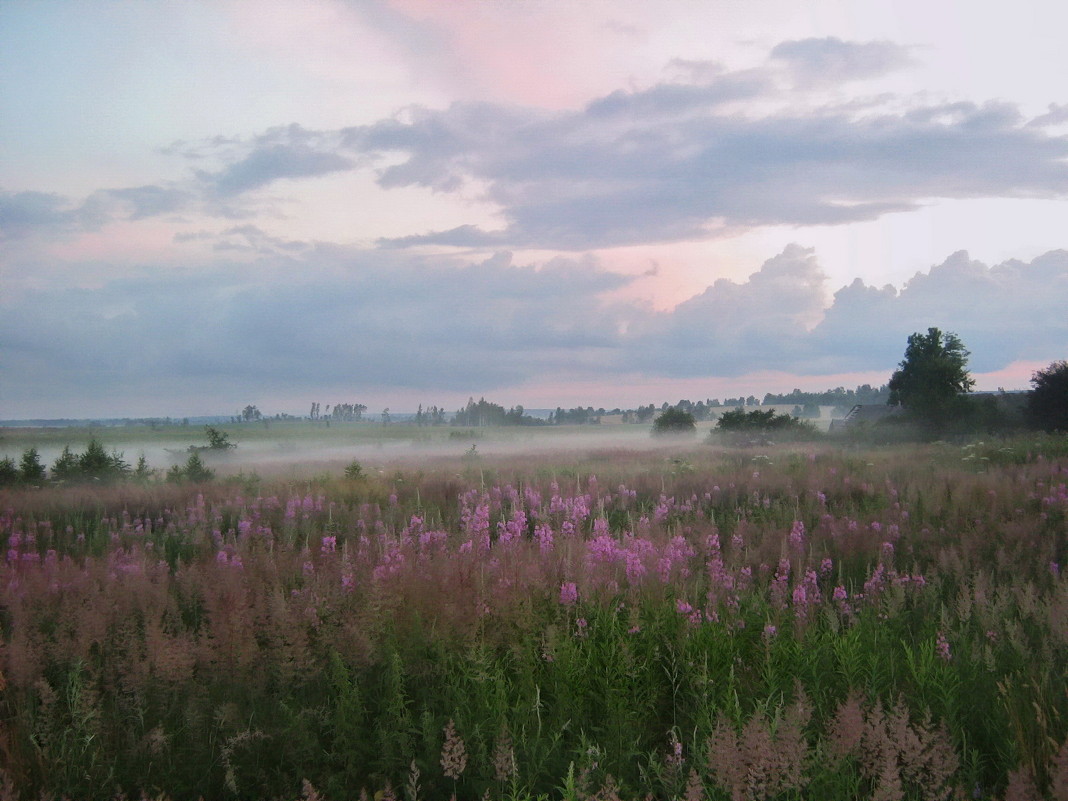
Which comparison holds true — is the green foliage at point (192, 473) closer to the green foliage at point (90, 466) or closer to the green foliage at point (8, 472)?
the green foliage at point (90, 466)

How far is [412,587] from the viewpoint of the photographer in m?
5.52

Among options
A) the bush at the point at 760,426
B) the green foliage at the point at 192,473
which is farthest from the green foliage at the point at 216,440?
the bush at the point at 760,426

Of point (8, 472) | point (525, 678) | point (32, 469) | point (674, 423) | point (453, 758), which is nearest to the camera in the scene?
point (453, 758)

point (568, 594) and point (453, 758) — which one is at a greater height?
point (568, 594)

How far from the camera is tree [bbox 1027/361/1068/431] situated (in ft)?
114

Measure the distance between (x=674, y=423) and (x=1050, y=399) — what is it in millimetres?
21244

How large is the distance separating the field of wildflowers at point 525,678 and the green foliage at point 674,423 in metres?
42.0

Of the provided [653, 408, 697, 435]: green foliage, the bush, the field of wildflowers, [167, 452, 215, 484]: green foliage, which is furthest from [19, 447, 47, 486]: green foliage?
[653, 408, 697, 435]: green foliage

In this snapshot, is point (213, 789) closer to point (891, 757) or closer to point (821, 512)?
point (891, 757)

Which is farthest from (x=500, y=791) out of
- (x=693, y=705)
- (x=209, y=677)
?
(x=209, y=677)

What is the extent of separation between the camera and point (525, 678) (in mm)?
4387

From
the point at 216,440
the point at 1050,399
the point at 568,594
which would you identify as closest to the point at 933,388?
the point at 1050,399

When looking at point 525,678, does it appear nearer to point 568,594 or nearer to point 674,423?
point 568,594

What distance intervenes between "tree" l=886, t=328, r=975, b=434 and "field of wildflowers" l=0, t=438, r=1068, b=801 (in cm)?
3849
